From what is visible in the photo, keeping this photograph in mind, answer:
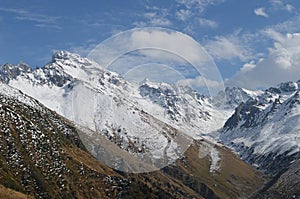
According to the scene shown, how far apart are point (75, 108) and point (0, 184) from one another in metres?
171

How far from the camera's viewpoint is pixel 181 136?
32.8 m

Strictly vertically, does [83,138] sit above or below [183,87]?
below

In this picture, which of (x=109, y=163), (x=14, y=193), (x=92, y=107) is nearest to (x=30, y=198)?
(x=14, y=193)

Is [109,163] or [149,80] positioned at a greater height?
[149,80]

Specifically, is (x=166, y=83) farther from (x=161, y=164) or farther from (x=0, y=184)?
(x=0, y=184)

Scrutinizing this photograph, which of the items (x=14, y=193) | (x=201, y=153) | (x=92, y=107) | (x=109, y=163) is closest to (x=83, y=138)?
(x=109, y=163)

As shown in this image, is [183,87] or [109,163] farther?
[109,163]

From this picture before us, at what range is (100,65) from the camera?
29.1 m

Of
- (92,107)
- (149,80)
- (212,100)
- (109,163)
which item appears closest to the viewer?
(149,80)

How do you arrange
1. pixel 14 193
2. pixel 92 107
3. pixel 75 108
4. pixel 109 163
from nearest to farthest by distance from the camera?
pixel 109 163, pixel 75 108, pixel 92 107, pixel 14 193

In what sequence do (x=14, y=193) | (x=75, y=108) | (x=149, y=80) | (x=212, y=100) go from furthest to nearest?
(x=14, y=193) → (x=75, y=108) → (x=212, y=100) → (x=149, y=80)

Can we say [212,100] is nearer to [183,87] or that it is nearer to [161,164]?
[183,87]

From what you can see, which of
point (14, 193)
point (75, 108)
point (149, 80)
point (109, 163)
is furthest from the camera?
point (14, 193)

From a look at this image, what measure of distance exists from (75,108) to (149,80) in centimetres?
998
